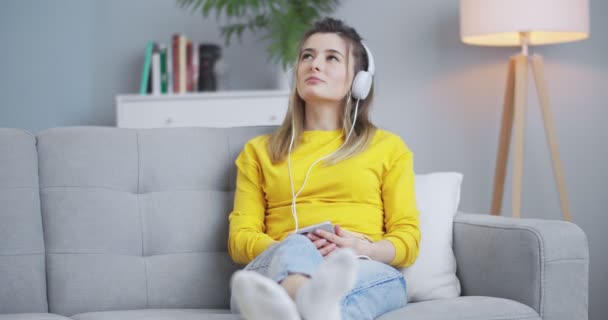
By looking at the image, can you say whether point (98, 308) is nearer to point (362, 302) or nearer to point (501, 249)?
point (362, 302)

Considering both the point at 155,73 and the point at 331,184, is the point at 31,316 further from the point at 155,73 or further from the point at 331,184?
the point at 155,73

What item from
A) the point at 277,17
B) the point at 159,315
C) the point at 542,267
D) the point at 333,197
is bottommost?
the point at 159,315

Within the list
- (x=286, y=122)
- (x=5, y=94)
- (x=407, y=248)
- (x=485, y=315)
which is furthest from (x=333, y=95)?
(x=5, y=94)

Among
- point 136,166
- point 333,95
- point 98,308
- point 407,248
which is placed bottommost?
point 98,308

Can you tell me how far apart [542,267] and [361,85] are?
0.67m

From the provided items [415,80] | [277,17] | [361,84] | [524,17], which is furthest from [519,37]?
[361,84]

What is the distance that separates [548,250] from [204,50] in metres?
2.25

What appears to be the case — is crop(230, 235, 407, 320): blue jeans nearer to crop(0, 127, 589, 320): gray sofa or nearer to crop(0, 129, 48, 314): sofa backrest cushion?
crop(0, 127, 589, 320): gray sofa

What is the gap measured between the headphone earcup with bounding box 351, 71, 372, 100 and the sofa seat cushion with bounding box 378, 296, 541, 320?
1.99 feet

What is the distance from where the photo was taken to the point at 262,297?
1.35 meters

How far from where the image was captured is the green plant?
11.5ft

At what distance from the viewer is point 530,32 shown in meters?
3.11

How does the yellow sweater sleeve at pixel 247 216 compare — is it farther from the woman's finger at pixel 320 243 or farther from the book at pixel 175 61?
the book at pixel 175 61

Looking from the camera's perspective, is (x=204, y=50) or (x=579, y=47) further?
(x=204, y=50)
